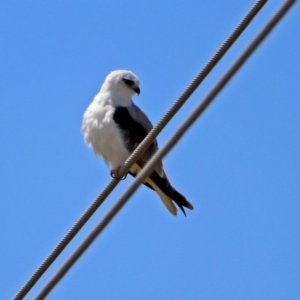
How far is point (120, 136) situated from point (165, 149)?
421cm

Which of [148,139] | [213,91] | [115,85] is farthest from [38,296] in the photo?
[115,85]

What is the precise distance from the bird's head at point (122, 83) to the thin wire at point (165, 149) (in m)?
4.41

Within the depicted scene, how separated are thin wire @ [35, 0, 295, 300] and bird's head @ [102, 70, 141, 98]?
4.41 metres

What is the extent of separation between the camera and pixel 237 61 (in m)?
3.31

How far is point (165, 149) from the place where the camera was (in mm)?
3531

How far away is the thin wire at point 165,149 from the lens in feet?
10.7

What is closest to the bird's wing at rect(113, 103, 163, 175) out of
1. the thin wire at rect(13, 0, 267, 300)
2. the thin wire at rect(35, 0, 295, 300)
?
the thin wire at rect(13, 0, 267, 300)

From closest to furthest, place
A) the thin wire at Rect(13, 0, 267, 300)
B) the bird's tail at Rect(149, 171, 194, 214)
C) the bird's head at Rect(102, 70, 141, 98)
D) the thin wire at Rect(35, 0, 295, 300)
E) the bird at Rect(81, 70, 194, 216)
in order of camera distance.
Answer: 1. the thin wire at Rect(35, 0, 295, 300)
2. the thin wire at Rect(13, 0, 267, 300)
3. the bird's tail at Rect(149, 171, 194, 214)
4. the bird at Rect(81, 70, 194, 216)
5. the bird's head at Rect(102, 70, 141, 98)

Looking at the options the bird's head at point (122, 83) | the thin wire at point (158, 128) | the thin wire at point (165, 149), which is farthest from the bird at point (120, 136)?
the thin wire at point (165, 149)

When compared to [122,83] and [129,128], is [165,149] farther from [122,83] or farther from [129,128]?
[122,83]

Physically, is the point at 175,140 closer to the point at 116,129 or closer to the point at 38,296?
the point at 38,296

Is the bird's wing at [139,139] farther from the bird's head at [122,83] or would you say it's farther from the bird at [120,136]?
the bird's head at [122,83]

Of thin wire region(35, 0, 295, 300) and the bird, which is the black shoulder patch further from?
thin wire region(35, 0, 295, 300)

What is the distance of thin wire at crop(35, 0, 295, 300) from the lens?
10.7 feet
